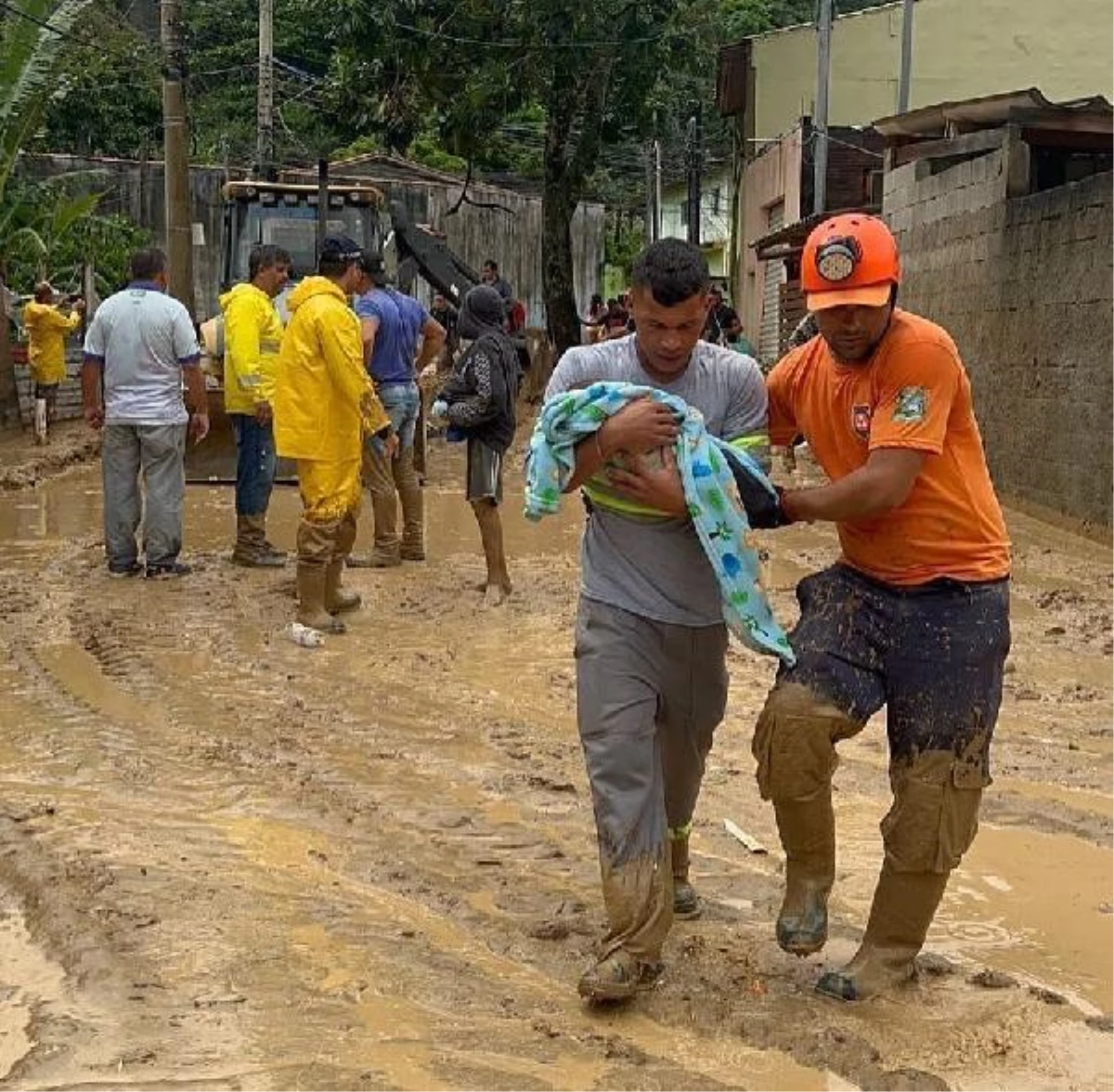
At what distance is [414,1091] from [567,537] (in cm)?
862

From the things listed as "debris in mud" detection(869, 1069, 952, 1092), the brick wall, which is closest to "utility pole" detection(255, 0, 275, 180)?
the brick wall

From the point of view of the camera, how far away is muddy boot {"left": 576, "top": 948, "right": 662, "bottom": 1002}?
383 centimetres

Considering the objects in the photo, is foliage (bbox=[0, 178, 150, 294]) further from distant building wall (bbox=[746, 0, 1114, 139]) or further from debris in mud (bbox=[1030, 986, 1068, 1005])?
debris in mud (bbox=[1030, 986, 1068, 1005])

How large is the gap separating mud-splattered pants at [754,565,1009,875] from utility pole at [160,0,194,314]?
54.1 feet

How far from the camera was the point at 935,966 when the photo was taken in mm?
4207

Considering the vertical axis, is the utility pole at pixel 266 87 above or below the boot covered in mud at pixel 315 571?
above

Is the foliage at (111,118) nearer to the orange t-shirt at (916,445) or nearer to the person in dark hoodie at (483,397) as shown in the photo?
the person in dark hoodie at (483,397)

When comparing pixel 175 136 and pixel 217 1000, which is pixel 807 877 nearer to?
pixel 217 1000

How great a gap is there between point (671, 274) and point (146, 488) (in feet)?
21.5

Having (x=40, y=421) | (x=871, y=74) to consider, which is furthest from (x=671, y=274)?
(x=871, y=74)

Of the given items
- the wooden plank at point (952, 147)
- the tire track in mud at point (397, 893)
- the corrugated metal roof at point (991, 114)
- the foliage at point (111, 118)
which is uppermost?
the foliage at point (111, 118)

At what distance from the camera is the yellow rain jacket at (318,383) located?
7.95 m

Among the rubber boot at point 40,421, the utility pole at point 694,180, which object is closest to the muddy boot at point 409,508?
the rubber boot at point 40,421

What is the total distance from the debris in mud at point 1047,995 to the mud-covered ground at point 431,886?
4cm
